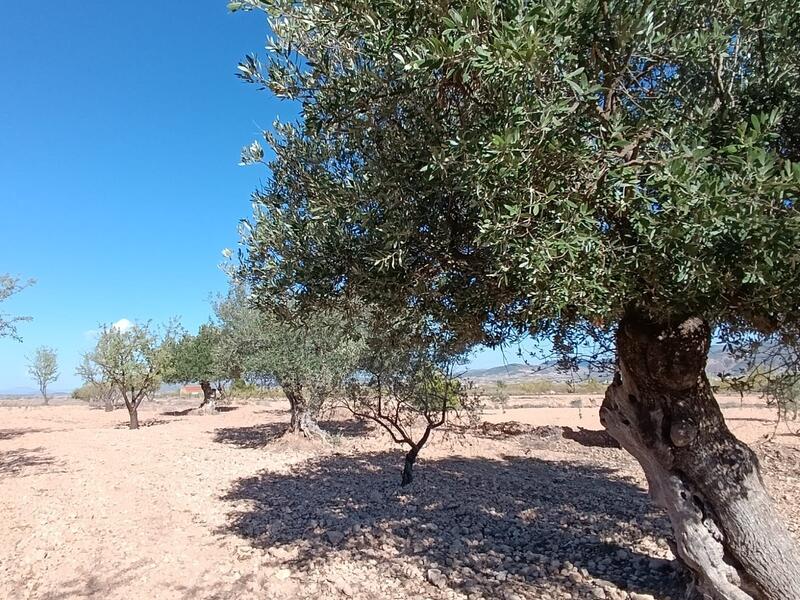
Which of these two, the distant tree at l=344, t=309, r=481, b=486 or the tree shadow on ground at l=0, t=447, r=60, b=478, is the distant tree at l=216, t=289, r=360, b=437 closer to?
the distant tree at l=344, t=309, r=481, b=486

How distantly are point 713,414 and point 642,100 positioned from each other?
2910 mm

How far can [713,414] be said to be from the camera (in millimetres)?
4691

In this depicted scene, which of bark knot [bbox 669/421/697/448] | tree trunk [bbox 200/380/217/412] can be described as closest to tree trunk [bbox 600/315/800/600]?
bark knot [bbox 669/421/697/448]

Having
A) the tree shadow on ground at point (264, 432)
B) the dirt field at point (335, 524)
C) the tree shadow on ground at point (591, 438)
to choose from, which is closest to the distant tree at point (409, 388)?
the dirt field at point (335, 524)

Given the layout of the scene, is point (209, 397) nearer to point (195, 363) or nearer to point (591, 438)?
point (195, 363)

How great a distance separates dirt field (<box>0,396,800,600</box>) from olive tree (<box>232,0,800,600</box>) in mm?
1822

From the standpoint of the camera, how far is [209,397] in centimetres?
3556

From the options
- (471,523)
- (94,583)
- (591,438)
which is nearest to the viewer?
(94,583)

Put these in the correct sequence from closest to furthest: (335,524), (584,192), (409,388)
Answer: (584,192)
(335,524)
(409,388)

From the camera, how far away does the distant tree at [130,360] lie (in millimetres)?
24031

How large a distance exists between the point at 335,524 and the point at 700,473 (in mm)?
5642

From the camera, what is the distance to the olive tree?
2924mm

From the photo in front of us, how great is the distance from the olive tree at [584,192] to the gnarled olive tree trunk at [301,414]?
12243mm

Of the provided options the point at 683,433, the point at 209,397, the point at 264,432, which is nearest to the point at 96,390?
the point at 209,397
